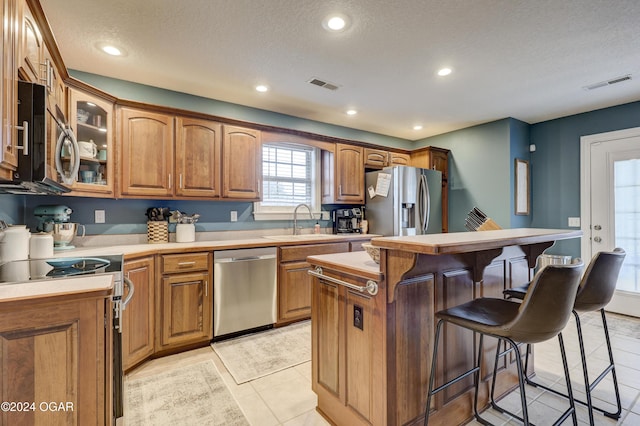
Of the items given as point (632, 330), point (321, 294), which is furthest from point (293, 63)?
point (632, 330)

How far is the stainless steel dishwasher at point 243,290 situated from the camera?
9.26ft

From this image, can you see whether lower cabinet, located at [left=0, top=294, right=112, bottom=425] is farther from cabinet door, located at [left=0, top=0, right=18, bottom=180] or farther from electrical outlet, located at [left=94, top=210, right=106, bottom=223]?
electrical outlet, located at [left=94, top=210, right=106, bottom=223]

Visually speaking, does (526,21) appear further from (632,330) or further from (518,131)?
(632,330)

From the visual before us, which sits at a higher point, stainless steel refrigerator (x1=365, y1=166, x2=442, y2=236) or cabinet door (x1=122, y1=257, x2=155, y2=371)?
stainless steel refrigerator (x1=365, y1=166, x2=442, y2=236)

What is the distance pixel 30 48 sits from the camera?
→ 154 centimetres

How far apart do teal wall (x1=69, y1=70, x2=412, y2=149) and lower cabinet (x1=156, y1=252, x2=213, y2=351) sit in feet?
5.67

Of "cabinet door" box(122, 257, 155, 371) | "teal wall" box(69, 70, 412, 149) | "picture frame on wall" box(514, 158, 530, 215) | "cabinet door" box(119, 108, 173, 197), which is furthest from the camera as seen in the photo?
"picture frame on wall" box(514, 158, 530, 215)

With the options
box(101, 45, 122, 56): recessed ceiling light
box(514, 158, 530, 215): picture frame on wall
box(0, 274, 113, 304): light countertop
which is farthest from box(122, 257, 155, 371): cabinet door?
box(514, 158, 530, 215): picture frame on wall

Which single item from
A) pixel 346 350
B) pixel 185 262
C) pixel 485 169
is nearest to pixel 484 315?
pixel 346 350

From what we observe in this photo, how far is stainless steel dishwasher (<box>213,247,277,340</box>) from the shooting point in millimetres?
2822

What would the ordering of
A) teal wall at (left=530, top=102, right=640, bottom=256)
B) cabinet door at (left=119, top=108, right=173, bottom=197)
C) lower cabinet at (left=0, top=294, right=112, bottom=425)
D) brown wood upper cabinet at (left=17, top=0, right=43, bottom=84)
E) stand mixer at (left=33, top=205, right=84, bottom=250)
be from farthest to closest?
teal wall at (left=530, top=102, right=640, bottom=256) → cabinet door at (left=119, top=108, right=173, bottom=197) → stand mixer at (left=33, top=205, right=84, bottom=250) → brown wood upper cabinet at (left=17, top=0, right=43, bottom=84) → lower cabinet at (left=0, top=294, right=112, bottom=425)

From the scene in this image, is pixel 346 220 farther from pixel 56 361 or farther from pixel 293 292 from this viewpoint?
pixel 56 361

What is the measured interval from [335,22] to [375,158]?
2.58 meters

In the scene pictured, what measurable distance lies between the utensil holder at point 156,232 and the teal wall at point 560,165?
508 centimetres
